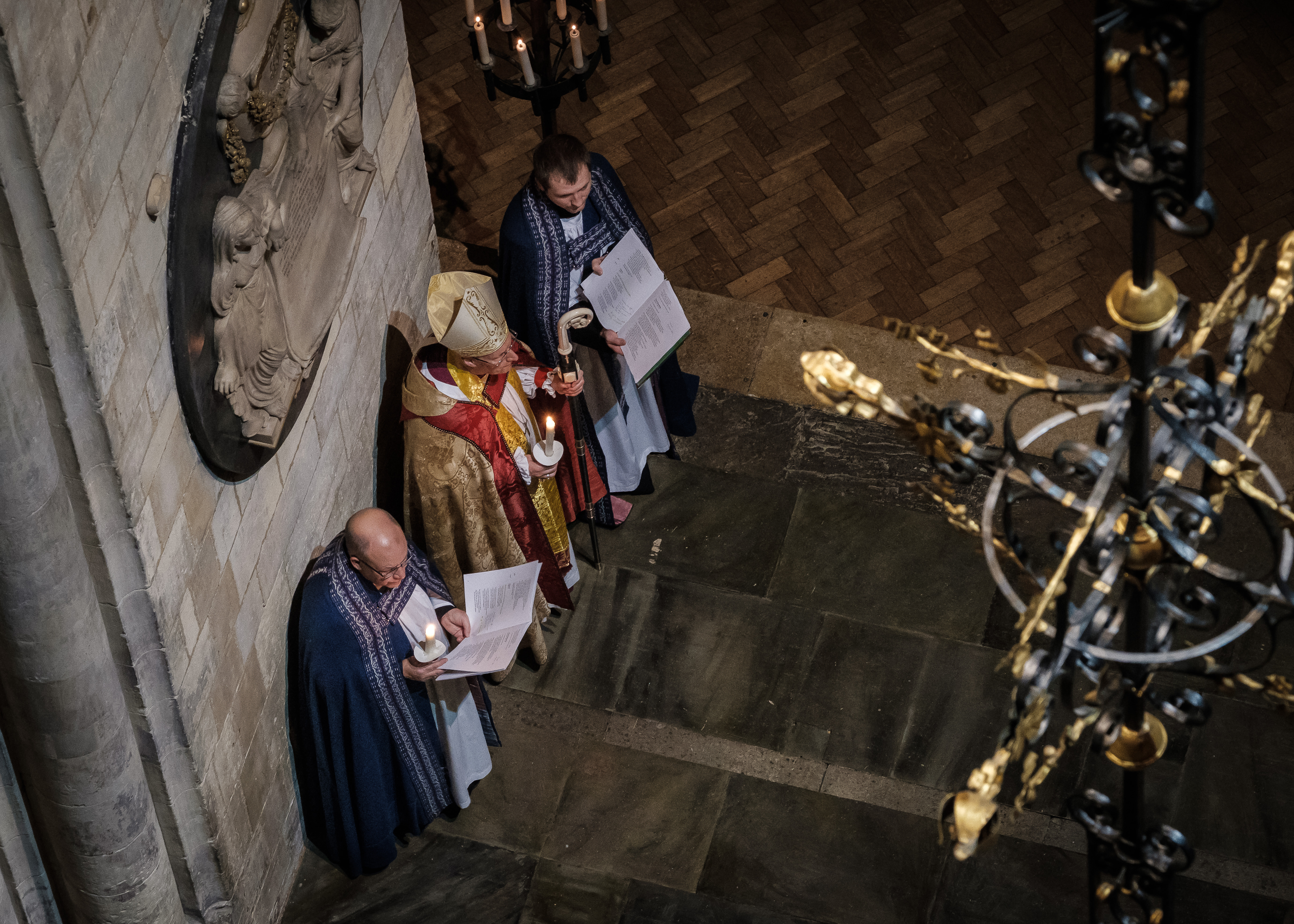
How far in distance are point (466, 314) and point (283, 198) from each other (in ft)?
2.73

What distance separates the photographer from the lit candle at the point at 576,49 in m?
5.70

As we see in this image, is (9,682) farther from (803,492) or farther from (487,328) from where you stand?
(803,492)

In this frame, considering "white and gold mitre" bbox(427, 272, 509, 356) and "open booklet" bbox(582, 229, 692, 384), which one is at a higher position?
"white and gold mitre" bbox(427, 272, 509, 356)

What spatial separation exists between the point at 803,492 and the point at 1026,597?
104 cm

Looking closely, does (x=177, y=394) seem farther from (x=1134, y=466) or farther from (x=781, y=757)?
(x=781, y=757)

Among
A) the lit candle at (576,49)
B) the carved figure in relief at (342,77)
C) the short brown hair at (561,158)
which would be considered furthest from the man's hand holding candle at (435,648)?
the lit candle at (576,49)

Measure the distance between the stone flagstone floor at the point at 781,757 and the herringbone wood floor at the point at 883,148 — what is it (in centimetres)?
129

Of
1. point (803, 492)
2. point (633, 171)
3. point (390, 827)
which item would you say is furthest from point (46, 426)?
point (633, 171)

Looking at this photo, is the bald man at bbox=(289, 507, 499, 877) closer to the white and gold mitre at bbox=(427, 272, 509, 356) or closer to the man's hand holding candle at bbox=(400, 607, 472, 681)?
the man's hand holding candle at bbox=(400, 607, 472, 681)

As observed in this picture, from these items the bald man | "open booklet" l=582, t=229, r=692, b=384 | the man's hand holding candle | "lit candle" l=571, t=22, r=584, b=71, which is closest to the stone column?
the bald man

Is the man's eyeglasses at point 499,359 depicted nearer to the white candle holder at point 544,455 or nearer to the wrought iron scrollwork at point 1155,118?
the white candle holder at point 544,455

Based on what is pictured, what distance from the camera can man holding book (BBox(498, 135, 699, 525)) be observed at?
5625 mm

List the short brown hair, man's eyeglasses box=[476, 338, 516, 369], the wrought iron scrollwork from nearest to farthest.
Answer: the wrought iron scrollwork, man's eyeglasses box=[476, 338, 516, 369], the short brown hair

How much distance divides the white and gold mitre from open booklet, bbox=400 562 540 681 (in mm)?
776
